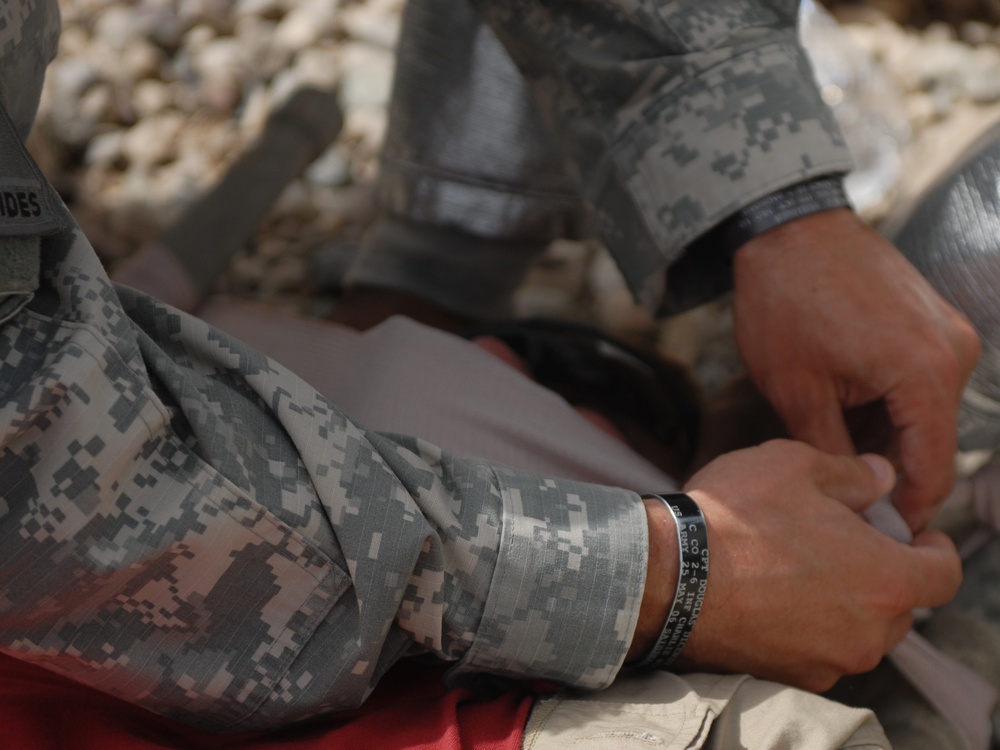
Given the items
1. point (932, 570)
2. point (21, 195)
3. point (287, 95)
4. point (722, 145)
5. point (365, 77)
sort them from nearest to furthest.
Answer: point (21, 195) < point (932, 570) < point (722, 145) < point (287, 95) < point (365, 77)

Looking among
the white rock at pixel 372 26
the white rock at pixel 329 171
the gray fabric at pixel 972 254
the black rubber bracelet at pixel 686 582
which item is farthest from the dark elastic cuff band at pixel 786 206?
the white rock at pixel 372 26

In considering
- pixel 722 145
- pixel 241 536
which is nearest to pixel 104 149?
pixel 722 145

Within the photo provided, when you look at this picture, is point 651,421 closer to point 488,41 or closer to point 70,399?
point 488,41

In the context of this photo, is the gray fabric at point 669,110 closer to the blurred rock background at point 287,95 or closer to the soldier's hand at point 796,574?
the soldier's hand at point 796,574

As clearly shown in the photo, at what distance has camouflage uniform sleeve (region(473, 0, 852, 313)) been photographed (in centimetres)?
90

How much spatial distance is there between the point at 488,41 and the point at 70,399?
927 millimetres

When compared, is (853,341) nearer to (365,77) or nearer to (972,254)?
(972,254)

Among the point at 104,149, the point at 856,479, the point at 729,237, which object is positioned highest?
the point at 729,237

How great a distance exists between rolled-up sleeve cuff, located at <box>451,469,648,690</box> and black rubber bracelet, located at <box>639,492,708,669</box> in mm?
36

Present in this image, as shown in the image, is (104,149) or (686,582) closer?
(686,582)

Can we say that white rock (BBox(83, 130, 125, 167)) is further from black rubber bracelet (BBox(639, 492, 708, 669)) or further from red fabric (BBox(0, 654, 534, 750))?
black rubber bracelet (BBox(639, 492, 708, 669))

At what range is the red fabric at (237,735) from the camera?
2.07 feet

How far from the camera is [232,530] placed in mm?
579

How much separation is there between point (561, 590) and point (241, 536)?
0.23m
